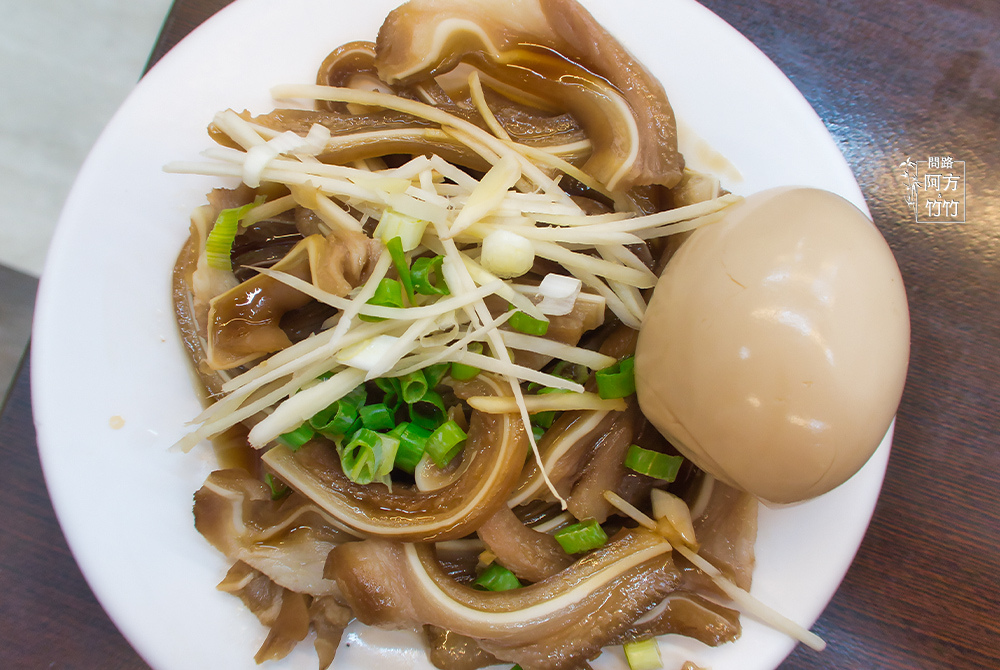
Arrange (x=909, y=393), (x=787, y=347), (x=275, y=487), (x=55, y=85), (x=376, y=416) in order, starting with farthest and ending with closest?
(x=55, y=85)
(x=909, y=393)
(x=275, y=487)
(x=376, y=416)
(x=787, y=347)

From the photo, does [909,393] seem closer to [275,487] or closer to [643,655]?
[643,655]

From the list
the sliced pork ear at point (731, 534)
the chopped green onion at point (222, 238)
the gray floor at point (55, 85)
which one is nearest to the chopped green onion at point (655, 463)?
the sliced pork ear at point (731, 534)

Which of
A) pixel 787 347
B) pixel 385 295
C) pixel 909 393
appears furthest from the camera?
pixel 909 393

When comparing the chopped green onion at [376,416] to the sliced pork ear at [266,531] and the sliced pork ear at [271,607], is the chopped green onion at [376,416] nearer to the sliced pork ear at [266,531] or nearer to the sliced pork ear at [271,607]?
the sliced pork ear at [266,531]

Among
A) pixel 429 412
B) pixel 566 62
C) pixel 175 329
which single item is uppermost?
pixel 566 62

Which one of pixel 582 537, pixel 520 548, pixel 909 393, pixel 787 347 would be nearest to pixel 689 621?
pixel 582 537

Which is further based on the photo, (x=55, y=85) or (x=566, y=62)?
(x=55, y=85)

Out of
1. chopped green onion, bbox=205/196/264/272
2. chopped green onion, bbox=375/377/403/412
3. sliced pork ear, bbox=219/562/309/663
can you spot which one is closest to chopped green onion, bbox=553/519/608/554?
chopped green onion, bbox=375/377/403/412
